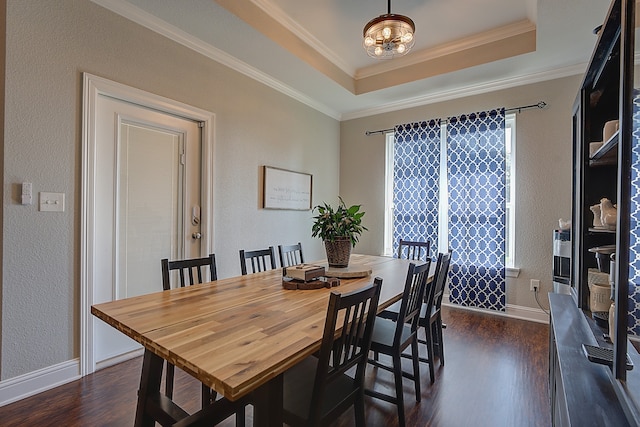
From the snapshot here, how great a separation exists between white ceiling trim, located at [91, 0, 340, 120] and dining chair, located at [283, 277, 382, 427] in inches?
106

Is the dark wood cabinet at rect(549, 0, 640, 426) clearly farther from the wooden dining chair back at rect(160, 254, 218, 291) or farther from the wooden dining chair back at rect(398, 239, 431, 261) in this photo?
the wooden dining chair back at rect(160, 254, 218, 291)

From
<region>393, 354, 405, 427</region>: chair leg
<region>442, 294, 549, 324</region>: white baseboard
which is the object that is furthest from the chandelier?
<region>442, 294, 549, 324</region>: white baseboard

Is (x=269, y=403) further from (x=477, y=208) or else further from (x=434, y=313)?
(x=477, y=208)

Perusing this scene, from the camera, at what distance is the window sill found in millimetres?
3553

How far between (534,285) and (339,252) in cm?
255

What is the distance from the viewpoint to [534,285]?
3.45 meters

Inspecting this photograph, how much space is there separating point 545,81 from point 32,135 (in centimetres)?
463

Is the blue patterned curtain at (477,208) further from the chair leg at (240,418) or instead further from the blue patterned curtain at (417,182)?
the chair leg at (240,418)

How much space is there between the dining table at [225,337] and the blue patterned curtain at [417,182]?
95.5 inches

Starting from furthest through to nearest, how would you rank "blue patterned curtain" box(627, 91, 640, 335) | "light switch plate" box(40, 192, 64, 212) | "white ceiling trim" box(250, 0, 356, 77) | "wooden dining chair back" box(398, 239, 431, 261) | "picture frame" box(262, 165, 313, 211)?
"picture frame" box(262, 165, 313, 211), "wooden dining chair back" box(398, 239, 431, 261), "white ceiling trim" box(250, 0, 356, 77), "light switch plate" box(40, 192, 64, 212), "blue patterned curtain" box(627, 91, 640, 335)

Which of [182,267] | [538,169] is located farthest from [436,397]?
[538,169]

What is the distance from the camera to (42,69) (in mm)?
2010

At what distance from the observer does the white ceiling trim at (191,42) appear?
2.34 m

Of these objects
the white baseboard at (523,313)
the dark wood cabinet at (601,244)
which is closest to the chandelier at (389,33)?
the dark wood cabinet at (601,244)
